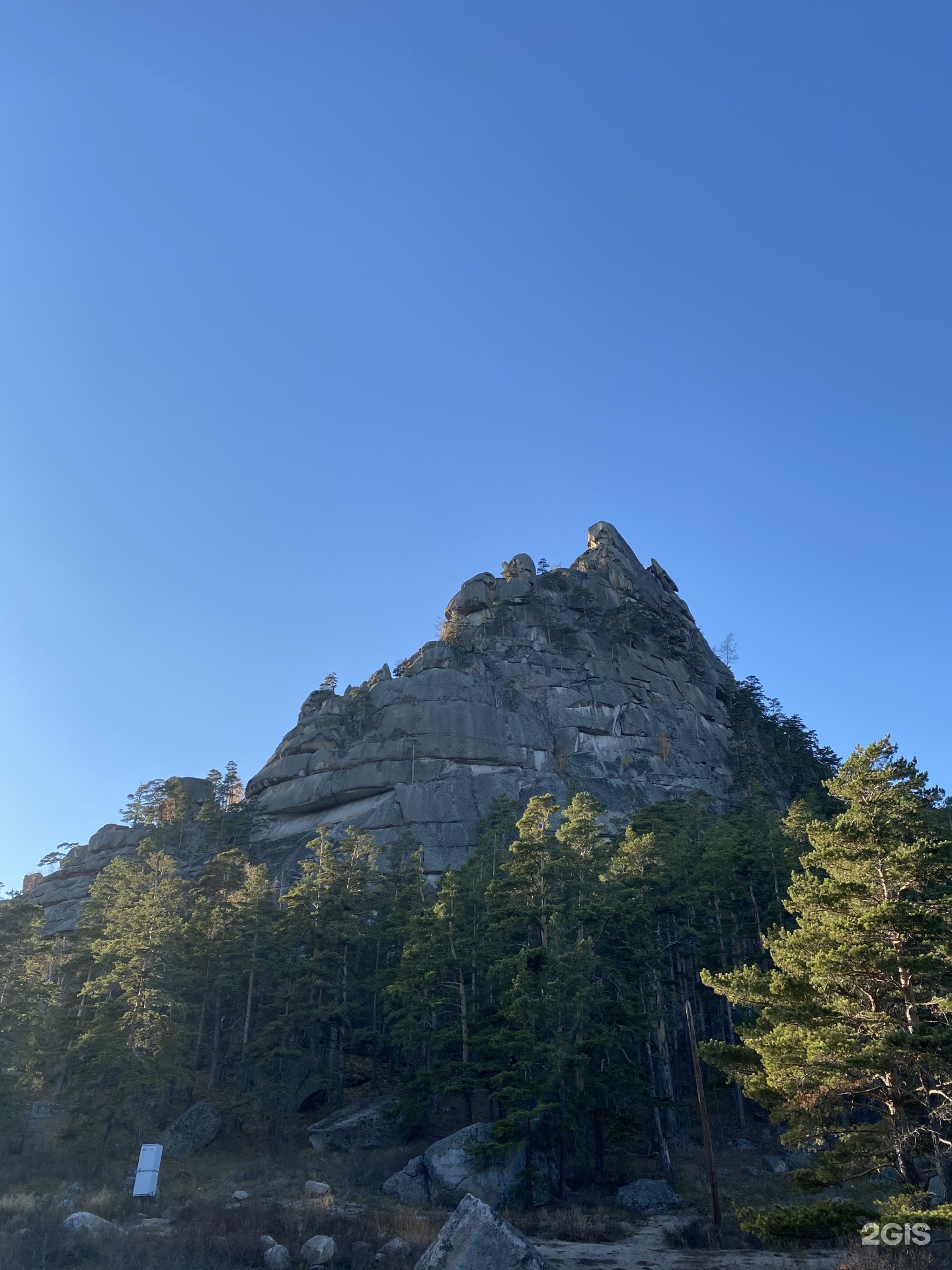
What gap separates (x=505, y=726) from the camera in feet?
255

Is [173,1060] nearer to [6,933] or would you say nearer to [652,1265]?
[6,933]

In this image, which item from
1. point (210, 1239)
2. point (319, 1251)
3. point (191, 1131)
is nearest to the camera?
point (319, 1251)

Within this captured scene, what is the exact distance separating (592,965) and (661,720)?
5551 cm

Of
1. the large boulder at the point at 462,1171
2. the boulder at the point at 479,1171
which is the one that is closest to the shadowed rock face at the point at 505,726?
the boulder at the point at 479,1171

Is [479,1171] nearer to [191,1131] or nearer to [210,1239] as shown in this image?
[210,1239]

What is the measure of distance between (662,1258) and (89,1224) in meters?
14.7

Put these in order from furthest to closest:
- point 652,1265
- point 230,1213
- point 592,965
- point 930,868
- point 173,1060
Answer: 1. point 173,1060
2. point 592,965
3. point 230,1213
4. point 652,1265
5. point 930,868

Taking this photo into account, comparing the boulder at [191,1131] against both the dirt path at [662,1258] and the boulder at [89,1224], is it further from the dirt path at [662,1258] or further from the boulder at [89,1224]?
the dirt path at [662,1258]

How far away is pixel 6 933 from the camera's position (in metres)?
Result: 35.0

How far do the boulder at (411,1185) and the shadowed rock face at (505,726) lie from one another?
116 feet

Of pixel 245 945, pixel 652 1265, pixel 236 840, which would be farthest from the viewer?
pixel 236 840

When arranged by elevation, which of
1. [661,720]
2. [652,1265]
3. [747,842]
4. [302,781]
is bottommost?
[652,1265]

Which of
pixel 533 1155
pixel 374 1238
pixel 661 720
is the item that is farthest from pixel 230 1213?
pixel 661 720

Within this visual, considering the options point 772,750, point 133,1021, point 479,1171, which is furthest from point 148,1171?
point 772,750
